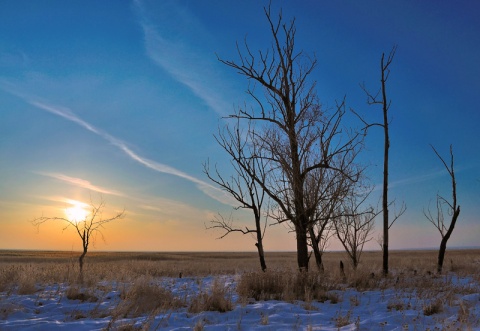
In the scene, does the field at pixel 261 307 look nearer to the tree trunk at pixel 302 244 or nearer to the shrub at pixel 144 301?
the shrub at pixel 144 301

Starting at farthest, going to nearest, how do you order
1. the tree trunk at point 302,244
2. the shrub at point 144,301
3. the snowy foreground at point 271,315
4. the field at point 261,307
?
1. the tree trunk at point 302,244
2. the shrub at point 144,301
3. the field at point 261,307
4. the snowy foreground at point 271,315

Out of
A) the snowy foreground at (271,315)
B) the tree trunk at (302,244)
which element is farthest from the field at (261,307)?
the tree trunk at (302,244)

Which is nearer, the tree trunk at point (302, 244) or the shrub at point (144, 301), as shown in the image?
the shrub at point (144, 301)

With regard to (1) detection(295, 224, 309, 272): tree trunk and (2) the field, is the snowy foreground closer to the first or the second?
(2) the field

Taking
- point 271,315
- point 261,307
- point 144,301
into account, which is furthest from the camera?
point 144,301

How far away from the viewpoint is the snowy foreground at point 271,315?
6363 millimetres

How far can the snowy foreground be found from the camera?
6.36m

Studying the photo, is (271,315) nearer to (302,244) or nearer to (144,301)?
(144,301)

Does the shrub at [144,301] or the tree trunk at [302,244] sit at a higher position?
the tree trunk at [302,244]

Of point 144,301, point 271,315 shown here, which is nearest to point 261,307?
point 271,315

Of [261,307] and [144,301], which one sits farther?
[144,301]

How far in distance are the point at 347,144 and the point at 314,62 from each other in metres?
3.01

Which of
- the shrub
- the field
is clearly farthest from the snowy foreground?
the shrub

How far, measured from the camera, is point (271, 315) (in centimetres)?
730
